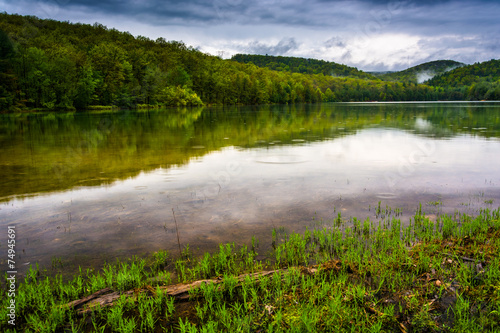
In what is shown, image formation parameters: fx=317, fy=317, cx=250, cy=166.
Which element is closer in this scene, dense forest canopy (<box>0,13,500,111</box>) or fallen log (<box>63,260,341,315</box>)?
fallen log (<box>63,260,341,315</box>)

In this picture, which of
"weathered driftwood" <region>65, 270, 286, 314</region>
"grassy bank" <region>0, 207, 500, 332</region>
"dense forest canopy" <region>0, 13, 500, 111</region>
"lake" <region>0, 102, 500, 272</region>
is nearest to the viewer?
"grassy bank" <region>0, 207, 500, 332</region>

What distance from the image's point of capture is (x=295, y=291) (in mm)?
4562

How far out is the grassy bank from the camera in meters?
3.92

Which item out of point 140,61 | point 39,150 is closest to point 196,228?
point 39,150

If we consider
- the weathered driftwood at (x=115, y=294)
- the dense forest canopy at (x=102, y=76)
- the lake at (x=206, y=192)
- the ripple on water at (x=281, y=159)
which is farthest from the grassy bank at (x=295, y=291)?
the dense forest canopy at (x=102, y=76)

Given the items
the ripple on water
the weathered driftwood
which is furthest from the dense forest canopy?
the weathered driftwood

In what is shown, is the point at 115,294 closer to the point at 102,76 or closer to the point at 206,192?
the point at 206,192

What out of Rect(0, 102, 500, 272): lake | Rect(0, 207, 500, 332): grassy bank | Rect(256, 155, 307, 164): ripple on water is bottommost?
Rect(0, 207, 500, 332): grassy bank

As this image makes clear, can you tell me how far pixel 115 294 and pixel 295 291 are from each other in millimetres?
2571

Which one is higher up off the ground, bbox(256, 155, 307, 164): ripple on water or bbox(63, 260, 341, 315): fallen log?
bbox(256, 155, 307, 164): ripple on water

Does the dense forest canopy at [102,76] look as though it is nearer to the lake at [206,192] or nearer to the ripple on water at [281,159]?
the lake at [206,192]

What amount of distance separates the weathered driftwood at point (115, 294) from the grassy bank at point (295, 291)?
0.02 meters

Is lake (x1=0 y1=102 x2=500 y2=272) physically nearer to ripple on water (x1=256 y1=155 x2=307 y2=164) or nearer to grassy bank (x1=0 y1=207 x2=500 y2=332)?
ripple on water (x1=256 y1=155 x2=307 y2=164)

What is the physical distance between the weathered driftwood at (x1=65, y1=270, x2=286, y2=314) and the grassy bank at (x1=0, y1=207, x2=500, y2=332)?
0.02 meters
